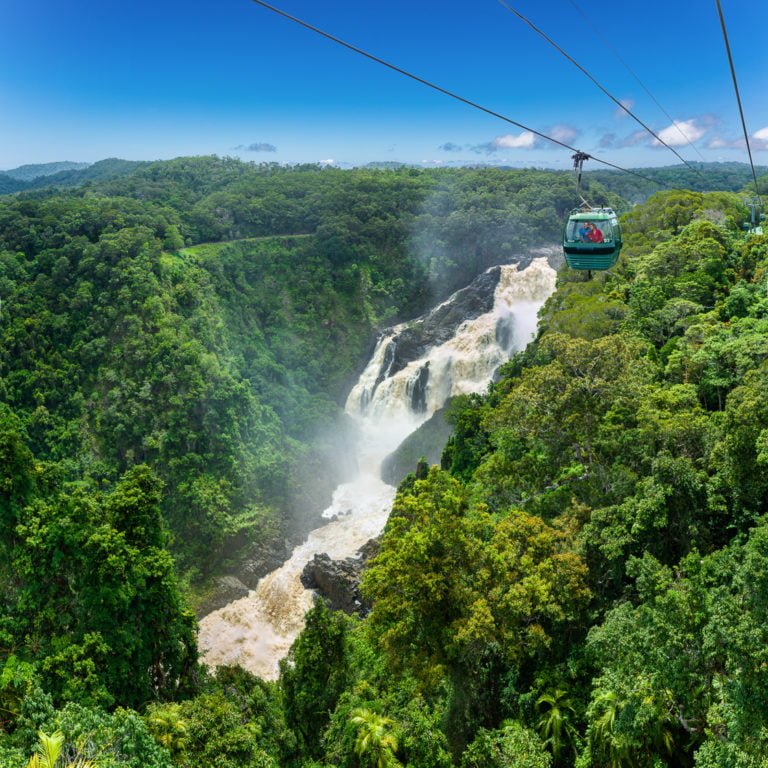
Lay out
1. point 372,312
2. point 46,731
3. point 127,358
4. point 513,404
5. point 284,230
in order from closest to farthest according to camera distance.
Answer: point 46,731
point 513,404
point 127,358
point 372,312
point 284,230

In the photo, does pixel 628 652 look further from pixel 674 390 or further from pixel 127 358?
pixel 127 358

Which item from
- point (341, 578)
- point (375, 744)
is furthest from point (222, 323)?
point (375, 744)

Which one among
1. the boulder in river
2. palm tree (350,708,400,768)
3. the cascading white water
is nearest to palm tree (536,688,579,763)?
palm tree (350,708,400,768)

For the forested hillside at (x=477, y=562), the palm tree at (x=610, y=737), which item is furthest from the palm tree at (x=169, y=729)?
the palm tree at (x=610, y=737)

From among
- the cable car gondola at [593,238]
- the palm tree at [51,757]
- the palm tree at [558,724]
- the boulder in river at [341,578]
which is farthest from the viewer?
the boulder in river at [341,578]

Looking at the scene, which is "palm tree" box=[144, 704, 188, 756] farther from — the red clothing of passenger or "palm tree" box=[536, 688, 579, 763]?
the red clothing of passenger

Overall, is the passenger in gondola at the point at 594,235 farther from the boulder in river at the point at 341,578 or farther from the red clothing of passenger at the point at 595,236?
the boulder in river at the point at 341,578

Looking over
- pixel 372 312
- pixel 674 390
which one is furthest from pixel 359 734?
pixel 372 312
